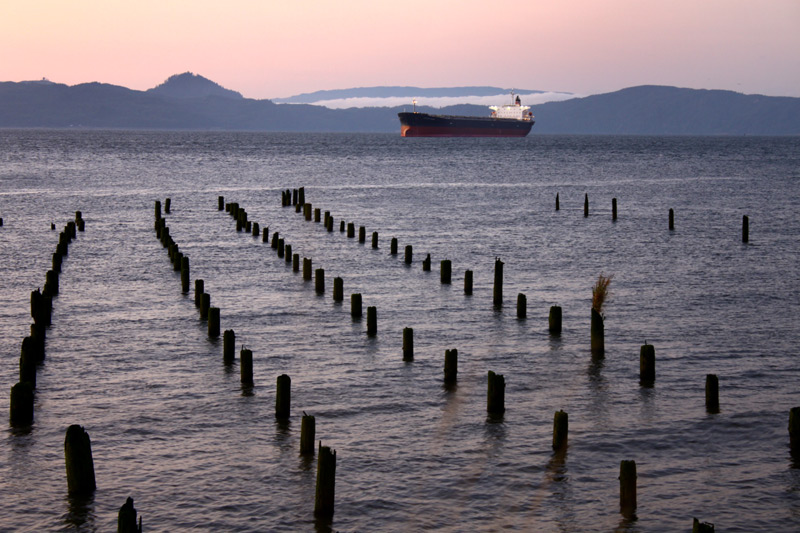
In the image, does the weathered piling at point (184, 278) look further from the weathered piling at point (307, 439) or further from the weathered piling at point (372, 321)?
the weathered piling at point (307, 439)

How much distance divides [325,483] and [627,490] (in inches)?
181

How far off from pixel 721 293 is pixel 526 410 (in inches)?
586

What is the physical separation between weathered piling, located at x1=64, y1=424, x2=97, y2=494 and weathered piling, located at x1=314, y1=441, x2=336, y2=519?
363cm

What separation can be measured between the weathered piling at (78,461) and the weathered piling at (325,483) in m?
3.63

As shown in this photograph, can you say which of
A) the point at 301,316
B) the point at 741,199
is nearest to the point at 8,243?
the point at 301,316

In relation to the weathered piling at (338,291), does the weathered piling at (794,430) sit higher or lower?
lower

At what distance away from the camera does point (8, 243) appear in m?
41.2

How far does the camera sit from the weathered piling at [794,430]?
16.0m

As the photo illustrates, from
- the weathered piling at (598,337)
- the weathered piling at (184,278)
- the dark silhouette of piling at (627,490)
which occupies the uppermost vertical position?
the weathered piling at (184,278)

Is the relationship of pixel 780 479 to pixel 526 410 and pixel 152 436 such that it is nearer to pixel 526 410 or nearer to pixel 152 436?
pixel 526 410

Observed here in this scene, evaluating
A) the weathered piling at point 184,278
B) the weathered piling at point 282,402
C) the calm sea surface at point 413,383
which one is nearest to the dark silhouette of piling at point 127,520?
the calm sea surface at point 413,383

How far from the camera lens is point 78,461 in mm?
13953

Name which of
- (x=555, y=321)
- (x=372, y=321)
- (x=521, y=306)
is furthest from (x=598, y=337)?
(x=372, y=321)

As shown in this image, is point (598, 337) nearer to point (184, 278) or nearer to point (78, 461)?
point (78, 461)
